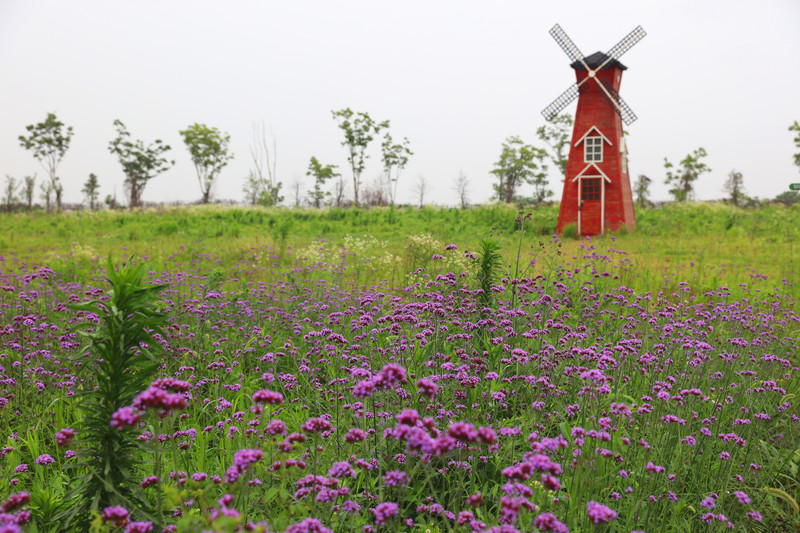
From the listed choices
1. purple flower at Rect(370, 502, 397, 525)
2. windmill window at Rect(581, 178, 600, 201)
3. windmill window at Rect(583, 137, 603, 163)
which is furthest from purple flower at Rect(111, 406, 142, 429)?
windmill window at Rect(583, 137, 603, 163)

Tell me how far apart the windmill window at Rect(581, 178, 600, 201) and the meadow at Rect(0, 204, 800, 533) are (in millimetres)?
13784

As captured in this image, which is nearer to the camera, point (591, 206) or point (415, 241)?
point (415, 241)

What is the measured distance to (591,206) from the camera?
23125mm

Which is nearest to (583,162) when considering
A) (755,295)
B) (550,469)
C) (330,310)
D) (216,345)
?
(755,295)

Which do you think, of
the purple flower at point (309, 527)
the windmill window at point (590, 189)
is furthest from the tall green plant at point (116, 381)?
the windmill window at point (590, 189)

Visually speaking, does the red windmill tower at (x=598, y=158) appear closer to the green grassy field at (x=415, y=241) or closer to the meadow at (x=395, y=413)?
the green grassy field at (x=415, y=241)

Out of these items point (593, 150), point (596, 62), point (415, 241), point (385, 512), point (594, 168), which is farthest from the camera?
point (596, 62)

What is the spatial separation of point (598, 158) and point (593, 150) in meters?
0.50

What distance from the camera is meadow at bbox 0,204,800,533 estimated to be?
7.70ft

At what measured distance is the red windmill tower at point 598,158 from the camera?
2280 cm

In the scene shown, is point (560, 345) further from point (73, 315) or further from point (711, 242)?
point (711, 242)

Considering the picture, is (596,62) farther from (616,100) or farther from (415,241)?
(415,241)

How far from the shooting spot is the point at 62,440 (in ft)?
7.13

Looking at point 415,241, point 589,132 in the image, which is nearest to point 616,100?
point 589,132
